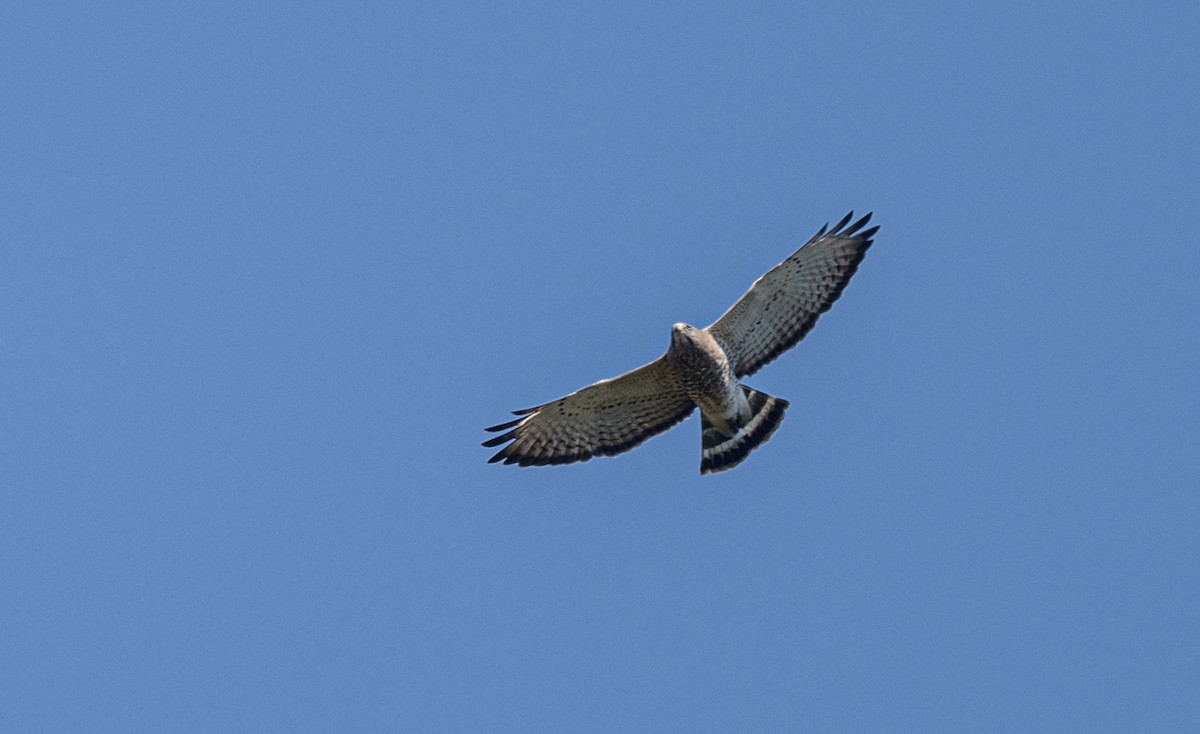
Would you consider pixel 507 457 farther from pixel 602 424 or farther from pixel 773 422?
pixel 773 422

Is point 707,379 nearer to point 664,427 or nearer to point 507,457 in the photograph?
point 664,427

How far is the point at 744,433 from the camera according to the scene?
1797 cm

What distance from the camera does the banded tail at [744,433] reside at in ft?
58.7

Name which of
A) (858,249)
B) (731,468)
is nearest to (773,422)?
(731,468)

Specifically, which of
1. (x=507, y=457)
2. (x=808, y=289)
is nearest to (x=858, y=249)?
(x=808, y=289)

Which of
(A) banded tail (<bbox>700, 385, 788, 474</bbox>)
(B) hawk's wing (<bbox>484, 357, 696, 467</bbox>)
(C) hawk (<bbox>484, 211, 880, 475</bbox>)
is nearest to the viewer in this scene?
(C) hawk (<bbox>484, 211, 880, 475</bbox>)

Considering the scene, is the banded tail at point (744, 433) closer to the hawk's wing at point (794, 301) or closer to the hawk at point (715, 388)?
the hawk at point (715, 388)

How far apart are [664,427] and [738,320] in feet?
4.28

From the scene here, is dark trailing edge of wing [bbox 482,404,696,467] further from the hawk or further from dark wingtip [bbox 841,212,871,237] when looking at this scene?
dark wingtip [bbox 841,212,871,237]

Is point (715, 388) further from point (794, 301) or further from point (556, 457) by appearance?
point (556, 457)

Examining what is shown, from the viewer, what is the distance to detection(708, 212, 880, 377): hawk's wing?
56.8ft

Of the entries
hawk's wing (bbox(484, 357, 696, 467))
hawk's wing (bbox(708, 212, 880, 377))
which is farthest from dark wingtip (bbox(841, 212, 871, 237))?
hawk's wing (bbox(484, 357, 696, 467))

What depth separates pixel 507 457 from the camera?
17969 millimetres

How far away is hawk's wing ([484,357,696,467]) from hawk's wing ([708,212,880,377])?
69 centimetres
